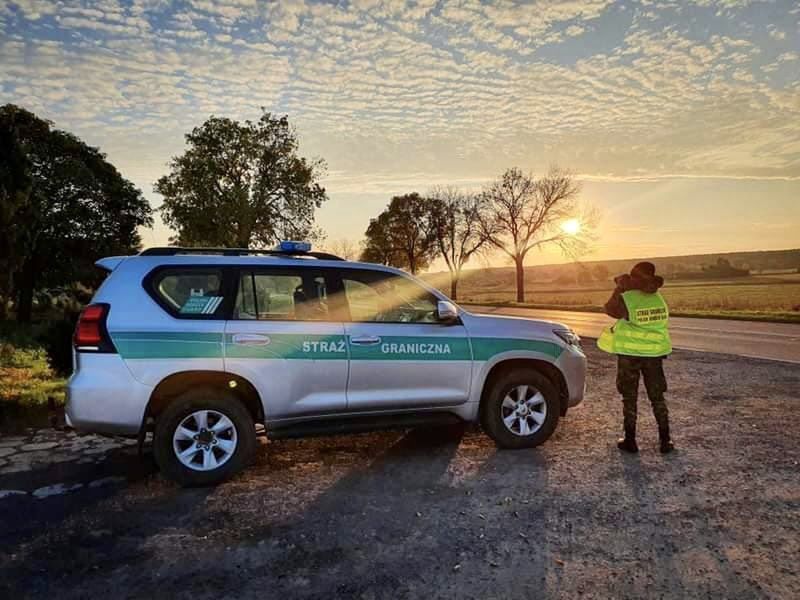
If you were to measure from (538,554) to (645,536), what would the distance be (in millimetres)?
753

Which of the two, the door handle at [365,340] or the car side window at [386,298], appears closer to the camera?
the door handle at [365,340]

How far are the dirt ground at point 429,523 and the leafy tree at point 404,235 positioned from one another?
42751mm

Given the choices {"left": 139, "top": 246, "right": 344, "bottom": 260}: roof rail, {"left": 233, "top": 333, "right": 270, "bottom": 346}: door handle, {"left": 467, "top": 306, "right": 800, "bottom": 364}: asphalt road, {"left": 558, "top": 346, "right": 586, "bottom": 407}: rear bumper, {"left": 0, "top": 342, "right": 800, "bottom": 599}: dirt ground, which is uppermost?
{"left": 139, "top": 246, "right": 344, "bottom": 260}: roof rail

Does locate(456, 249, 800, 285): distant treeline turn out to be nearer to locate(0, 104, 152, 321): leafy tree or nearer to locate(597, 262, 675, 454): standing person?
locate(0, 104, 152, 321): leafy tree

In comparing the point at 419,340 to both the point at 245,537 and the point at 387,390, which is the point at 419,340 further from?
the point at 245,537

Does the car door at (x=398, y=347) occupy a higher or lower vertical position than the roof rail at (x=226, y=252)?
lower

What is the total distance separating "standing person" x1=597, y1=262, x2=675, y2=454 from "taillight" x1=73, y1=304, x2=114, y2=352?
4291 mm

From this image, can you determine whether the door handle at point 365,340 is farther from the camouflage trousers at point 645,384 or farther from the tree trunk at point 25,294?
the tree trunk at point 25,294

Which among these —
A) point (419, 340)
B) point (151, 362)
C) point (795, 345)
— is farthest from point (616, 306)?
point (795, 345)

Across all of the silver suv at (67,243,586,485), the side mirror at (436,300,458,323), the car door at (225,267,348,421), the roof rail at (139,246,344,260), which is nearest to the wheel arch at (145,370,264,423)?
the silver suv at (67,243,586,485)

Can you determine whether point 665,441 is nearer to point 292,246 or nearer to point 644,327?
point 644,327

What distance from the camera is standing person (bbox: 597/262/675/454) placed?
5.26 metres

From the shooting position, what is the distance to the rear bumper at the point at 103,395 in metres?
4.34

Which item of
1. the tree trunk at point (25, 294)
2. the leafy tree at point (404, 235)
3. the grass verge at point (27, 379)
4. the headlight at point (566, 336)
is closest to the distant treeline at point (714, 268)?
the leafy tree at point (404, 235)
